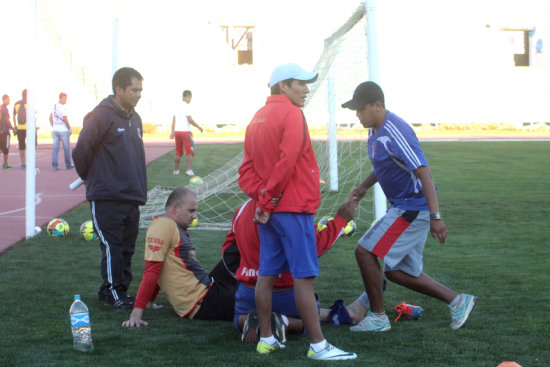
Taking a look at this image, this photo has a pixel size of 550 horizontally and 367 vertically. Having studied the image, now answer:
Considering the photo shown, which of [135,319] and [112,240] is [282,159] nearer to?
[135,319]

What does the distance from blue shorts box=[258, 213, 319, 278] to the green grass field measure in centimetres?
59

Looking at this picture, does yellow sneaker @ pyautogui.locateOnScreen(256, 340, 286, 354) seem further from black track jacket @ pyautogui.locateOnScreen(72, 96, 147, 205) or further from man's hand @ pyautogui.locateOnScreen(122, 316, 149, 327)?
black track jacket @ pyautogui.locateOnScreen(72, 96, 147, 205)

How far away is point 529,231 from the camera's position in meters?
10.1

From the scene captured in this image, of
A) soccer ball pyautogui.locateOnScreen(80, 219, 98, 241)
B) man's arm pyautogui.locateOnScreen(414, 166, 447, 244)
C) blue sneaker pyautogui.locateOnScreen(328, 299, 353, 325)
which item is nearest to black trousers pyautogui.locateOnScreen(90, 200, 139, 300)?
blue sneaker pyautogui.locateOnScreen(328, 299, 353, 325)

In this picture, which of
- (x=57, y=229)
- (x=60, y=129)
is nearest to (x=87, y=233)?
(x=57, y=229)

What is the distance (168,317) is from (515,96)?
43579 mm

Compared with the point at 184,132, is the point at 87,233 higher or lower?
lower

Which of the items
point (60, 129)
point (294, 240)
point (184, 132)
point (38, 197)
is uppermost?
point (60, 129)

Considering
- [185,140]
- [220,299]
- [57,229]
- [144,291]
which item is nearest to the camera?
[144,291]

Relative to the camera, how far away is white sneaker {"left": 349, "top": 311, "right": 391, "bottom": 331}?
5.42 meters

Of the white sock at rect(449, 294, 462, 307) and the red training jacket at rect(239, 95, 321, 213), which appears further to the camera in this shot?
the white sock at rect(449, 294, 462, 307)

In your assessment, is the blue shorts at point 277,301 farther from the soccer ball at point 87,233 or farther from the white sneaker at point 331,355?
the soccer ball at point 87,233

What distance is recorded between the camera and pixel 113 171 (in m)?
6.35

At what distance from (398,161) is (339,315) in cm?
127
